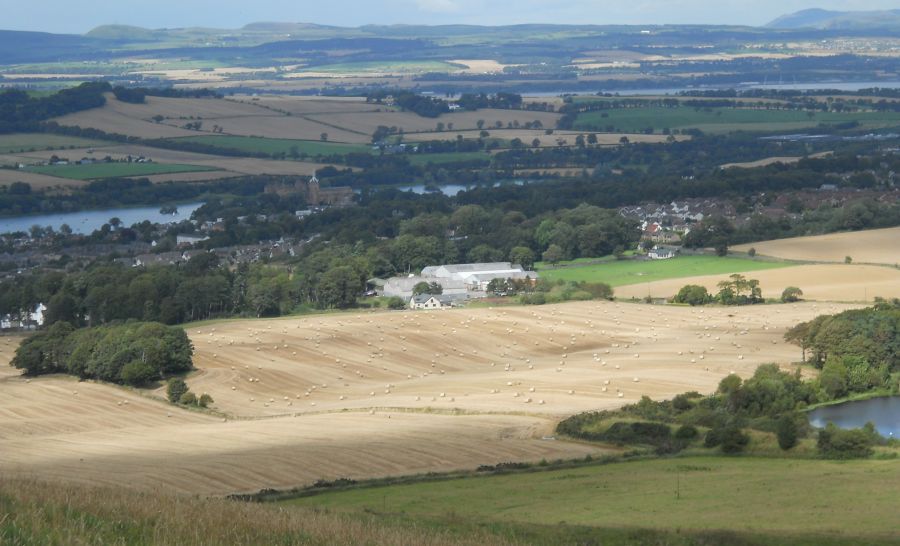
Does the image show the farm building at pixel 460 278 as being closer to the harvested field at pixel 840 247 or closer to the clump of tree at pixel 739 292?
the clump of tree at pixel 739 292

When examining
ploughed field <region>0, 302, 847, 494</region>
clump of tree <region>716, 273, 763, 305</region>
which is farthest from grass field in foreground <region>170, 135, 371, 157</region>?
ploughed field <region>0, 302, 847, 494</region>

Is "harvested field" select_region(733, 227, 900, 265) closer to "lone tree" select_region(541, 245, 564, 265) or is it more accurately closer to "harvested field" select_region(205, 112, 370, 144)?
"lone tree" select_region(541, 245, 564, 265)

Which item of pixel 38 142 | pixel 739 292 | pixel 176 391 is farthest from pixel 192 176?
pixel 176 391

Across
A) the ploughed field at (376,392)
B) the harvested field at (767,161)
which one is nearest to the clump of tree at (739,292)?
the ploughed field at (376,392)

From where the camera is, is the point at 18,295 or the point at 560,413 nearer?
the point at 560,413

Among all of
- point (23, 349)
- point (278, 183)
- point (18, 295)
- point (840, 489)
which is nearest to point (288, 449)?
point (840, 489)

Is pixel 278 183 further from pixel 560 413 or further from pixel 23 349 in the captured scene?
pixel 560 413

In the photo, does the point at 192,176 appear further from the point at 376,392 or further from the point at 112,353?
the point at 376,392
